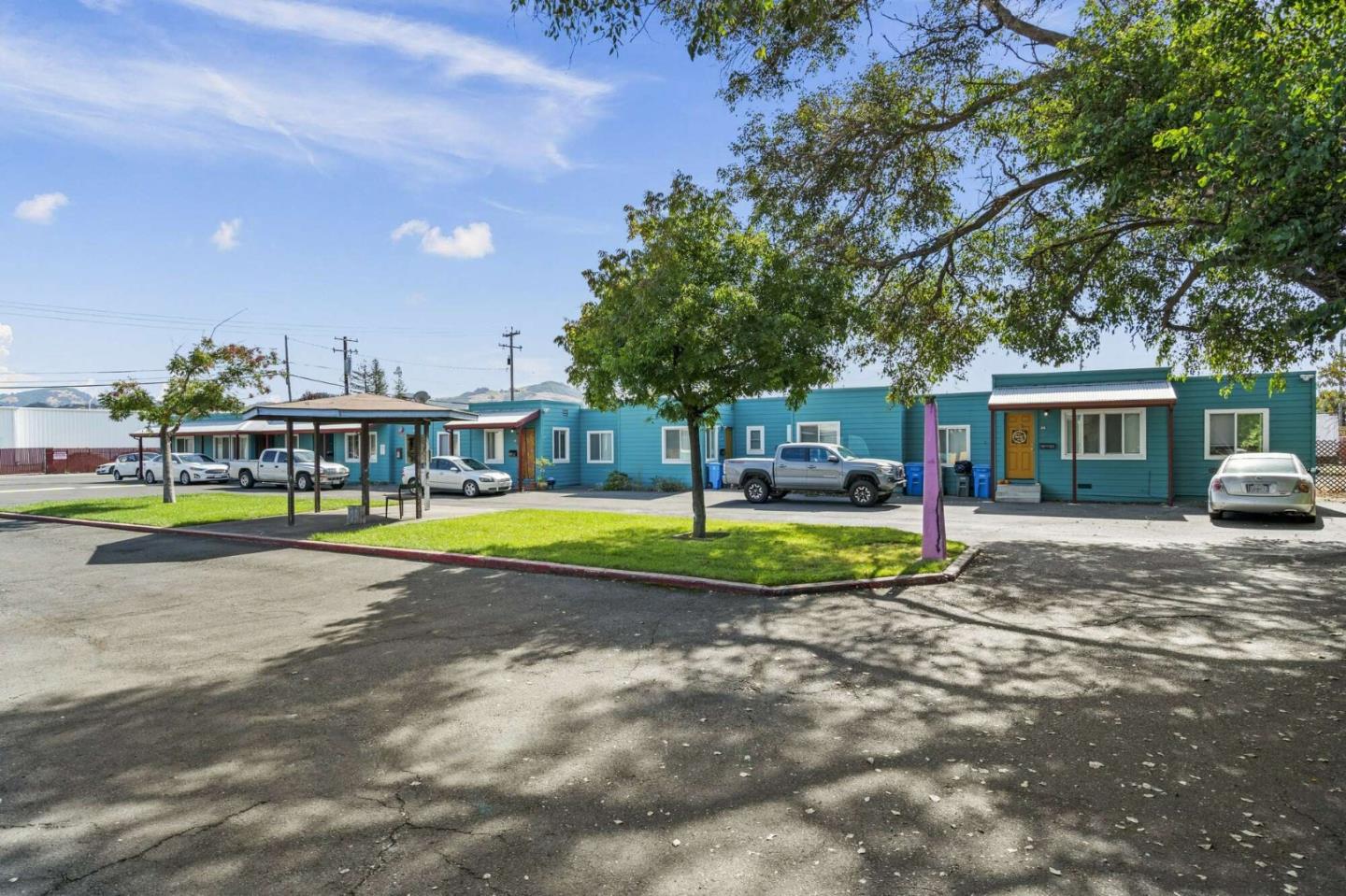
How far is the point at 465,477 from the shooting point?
27.2m

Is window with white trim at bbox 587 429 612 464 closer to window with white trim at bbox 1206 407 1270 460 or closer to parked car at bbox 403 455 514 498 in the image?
parked car at bbox 403 455 514 498

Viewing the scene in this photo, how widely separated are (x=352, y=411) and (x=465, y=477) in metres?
10.3

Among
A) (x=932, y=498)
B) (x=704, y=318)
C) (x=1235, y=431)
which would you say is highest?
(x=704, y=318)

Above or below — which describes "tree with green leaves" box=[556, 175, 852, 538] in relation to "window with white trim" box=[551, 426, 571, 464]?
above

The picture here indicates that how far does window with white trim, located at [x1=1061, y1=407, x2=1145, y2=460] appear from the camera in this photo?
69.7 ft

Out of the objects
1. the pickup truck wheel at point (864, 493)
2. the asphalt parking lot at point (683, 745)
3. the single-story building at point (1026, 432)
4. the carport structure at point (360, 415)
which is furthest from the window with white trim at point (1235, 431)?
the carport structure at point (360, 415)

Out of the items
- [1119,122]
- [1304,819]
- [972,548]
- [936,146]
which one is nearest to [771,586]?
[972,548]

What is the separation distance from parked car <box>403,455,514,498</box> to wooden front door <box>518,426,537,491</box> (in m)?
2.57

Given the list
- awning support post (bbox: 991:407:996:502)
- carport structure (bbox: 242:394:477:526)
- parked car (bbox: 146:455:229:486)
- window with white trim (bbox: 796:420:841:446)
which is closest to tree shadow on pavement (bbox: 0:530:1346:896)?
carport structure (bbox: 242:394:477:526)

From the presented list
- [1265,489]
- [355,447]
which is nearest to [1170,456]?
[1265,489]

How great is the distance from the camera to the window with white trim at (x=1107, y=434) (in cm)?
2125

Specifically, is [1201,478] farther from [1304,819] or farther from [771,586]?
[1304,819]

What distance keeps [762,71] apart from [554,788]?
11028 mm

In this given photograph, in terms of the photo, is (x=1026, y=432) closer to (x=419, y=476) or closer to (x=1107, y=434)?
(x=1107, y=434)
